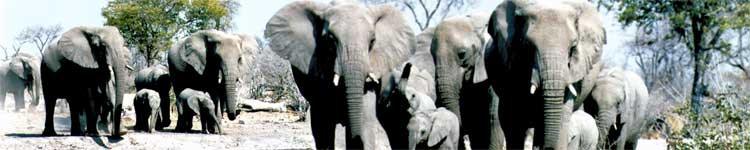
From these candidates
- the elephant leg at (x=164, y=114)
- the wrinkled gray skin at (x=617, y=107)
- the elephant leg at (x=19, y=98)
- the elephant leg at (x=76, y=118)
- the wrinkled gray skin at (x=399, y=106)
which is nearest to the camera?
the wrinkled gray skin at (x=399, y=106)

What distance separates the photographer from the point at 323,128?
11.9m

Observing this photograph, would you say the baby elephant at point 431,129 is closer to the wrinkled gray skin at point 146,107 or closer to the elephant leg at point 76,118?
the elephant leg at point 76,118

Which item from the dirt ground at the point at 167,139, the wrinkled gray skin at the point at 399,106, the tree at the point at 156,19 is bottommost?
the dirt ground at the point at 167,139

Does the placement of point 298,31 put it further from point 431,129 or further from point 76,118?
point 76,118

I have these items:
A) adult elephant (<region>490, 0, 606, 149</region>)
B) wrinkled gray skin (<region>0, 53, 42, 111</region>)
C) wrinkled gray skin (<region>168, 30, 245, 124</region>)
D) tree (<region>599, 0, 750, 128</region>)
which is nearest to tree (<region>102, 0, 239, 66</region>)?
wrinkled gray skin (<region>0, 53, 42, 111</region>)

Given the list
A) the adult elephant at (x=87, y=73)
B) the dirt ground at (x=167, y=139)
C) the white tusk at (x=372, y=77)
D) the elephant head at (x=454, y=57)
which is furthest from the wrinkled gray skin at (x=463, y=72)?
the adult elephant at (x=87, y=73)

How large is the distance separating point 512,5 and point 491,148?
8.11 ft

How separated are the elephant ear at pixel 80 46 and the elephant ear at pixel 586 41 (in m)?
8.87

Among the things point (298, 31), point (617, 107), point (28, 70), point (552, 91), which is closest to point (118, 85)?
point (298, 31)

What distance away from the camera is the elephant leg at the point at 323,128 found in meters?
11.8

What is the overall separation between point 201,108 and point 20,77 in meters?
13.0

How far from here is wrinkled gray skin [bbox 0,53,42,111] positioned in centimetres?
3036

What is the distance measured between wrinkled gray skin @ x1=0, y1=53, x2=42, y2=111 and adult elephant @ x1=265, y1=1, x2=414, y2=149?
63.2ft

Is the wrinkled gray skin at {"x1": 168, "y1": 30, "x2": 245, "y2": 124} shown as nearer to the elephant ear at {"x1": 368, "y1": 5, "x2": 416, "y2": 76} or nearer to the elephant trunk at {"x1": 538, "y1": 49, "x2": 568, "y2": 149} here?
the elephant ear at {"x1": 368, "y1": 5, "x2": 416, "y2": 76}
